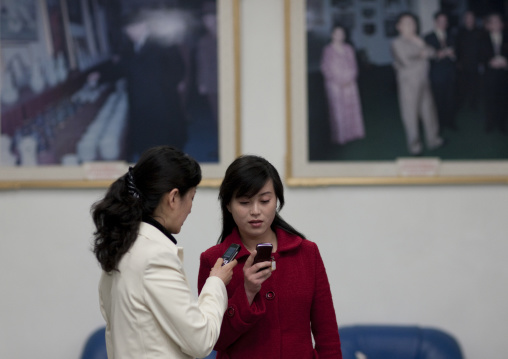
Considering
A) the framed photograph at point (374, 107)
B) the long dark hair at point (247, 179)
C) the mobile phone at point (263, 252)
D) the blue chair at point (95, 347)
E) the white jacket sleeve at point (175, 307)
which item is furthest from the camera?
the framed photograph at point (374, 107)

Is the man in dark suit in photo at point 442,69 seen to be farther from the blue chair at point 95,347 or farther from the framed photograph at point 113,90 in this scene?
the blue chair at point 95,347

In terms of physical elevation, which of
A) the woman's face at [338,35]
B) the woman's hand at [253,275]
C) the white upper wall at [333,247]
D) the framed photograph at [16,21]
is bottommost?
the white upper wall at [333,247]

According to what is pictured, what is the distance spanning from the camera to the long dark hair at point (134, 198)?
1.87 metres

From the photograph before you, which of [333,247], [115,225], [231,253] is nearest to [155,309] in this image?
[115,225]

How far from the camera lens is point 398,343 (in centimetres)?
358

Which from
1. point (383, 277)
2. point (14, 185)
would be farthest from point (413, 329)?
point (14, 185)

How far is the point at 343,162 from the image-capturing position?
3.76 metres

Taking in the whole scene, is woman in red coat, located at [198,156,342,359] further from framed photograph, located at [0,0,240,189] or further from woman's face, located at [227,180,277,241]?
framed photograph, located at [0,0,240,189]

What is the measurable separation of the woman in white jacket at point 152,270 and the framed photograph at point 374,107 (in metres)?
1.83

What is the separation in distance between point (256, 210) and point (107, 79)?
1.94 m

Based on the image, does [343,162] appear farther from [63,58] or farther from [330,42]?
[63,58]

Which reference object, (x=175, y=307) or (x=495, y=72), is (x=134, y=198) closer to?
(x=175, y=307)

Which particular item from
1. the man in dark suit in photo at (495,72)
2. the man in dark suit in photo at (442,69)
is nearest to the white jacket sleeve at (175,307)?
the man in dark suit in photo at (442,69)

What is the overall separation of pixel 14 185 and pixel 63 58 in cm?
82
